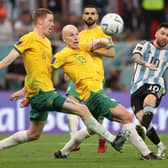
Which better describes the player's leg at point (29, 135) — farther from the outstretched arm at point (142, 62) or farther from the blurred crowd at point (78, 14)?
the blurred crowd at point (78, 14)

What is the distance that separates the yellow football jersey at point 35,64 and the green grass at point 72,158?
3.41ft

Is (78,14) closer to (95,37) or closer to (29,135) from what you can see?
(95,37)

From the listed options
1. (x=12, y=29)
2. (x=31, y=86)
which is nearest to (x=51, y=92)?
(x=31, y=86)

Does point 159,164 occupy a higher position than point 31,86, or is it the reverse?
point 31,86

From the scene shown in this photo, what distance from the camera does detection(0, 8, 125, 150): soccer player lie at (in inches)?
510

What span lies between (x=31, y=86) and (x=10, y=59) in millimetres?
563

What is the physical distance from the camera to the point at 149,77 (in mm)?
14875

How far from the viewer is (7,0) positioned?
24.7 m

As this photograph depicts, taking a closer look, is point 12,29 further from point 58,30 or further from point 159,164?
point 159,164

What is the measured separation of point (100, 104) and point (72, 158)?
132cm

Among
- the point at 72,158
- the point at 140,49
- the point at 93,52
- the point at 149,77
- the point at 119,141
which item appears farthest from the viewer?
the point at 93,52

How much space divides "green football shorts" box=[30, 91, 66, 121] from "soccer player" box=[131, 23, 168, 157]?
6.10 ft

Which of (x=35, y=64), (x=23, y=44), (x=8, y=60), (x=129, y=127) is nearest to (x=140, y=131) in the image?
(x=129, y=127)

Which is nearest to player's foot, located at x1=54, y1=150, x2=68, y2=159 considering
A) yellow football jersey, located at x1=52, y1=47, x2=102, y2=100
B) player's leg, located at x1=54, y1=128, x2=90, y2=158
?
player's leg, located at x1=54, y1=128, x2=90, y2=158
